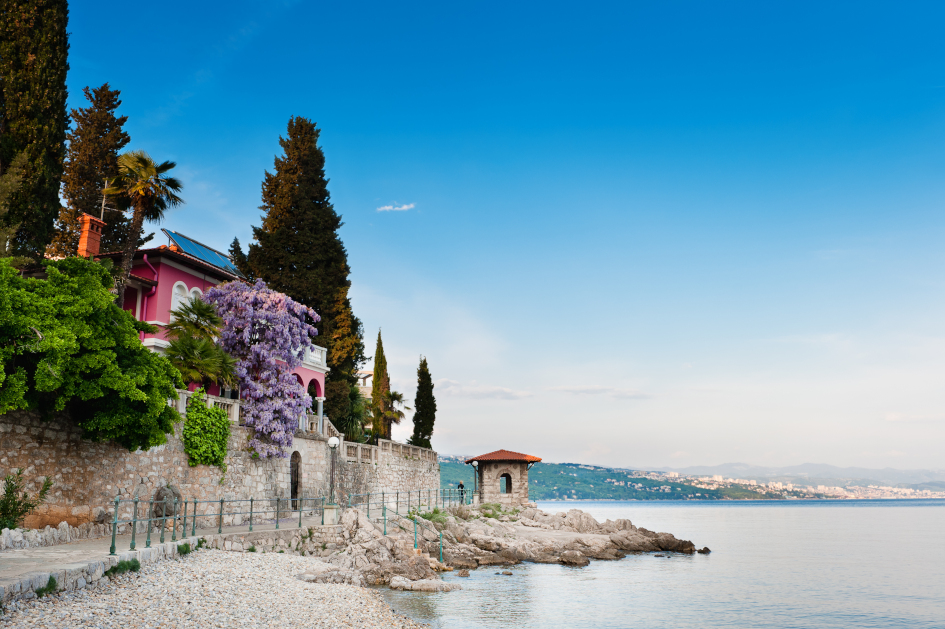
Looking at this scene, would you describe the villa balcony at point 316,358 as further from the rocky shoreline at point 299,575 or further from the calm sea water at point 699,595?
the calm sea water at point 699,595

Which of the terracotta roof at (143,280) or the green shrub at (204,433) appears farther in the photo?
the terracotta roof at (143,280)

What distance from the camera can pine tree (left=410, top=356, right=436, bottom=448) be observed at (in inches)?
1852

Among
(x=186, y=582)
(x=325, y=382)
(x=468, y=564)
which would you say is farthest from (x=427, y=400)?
(x=186, y=582)

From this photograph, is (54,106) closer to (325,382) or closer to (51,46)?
(51,46)

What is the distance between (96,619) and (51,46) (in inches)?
786

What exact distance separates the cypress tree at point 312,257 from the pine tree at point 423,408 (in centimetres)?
990

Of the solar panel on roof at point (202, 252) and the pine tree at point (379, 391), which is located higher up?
the solar panel on roof at point (202, 252)

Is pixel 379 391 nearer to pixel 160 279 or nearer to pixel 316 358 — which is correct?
pixel 316 358

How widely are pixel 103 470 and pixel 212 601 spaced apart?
22.5 ft

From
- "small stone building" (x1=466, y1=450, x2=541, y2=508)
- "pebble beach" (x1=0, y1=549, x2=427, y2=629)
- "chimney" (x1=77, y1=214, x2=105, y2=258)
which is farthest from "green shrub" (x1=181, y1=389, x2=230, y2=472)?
"small stone building" (x1=466, y1=450, x2=541, y2=508)

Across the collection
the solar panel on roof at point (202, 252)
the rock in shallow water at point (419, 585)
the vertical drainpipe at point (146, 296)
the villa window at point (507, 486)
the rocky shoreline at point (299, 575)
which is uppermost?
the solar panel on roof at point (202, 252)

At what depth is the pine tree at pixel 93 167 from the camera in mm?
35188

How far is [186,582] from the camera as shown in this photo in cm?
1196

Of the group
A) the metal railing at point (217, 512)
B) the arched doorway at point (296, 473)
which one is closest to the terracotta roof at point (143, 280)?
the arched doorway at point (296, 473)
